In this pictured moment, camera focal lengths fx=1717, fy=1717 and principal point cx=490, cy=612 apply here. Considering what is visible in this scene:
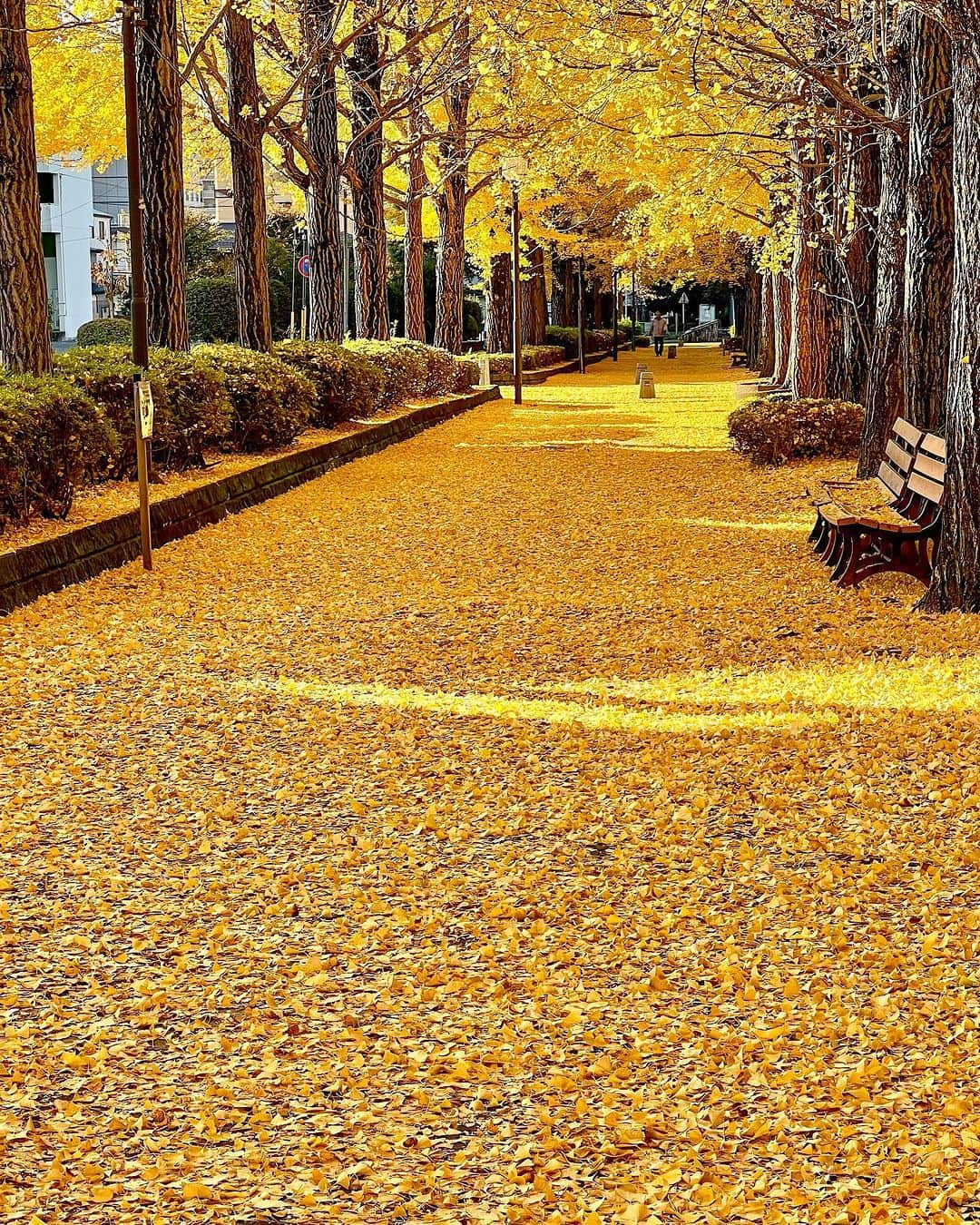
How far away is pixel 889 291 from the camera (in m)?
15.5

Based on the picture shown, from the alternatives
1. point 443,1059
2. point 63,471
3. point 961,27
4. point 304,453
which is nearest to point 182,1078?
point 443,1059

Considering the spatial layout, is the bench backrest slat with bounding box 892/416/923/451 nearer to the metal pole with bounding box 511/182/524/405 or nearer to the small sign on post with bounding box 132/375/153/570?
the small sign on post with bounding box 132/375/153/570

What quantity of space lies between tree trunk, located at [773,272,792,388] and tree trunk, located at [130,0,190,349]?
17.9 meters

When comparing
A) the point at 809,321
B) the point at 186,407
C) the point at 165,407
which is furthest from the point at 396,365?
the point at 165,407

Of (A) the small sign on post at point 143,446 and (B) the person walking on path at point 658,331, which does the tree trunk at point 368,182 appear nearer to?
(A) the small sign on post at point 143,446

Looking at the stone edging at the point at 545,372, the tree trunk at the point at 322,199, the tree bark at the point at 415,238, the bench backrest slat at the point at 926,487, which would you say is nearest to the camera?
the bench backrest slat at the point at 926,487

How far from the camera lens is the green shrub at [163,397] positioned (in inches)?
574

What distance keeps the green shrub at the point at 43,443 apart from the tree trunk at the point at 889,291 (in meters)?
6.93

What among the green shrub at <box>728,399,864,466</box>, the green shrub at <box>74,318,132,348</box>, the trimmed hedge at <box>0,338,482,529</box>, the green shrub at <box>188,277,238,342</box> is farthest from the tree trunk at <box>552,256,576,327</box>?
the green shrub at <box>728,399,864,466</box>

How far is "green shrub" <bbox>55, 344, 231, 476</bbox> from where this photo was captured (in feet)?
47.9

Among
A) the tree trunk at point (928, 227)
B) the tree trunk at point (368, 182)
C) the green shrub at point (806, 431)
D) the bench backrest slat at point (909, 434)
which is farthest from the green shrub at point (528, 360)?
the bench backrest slat at point (909, 434)

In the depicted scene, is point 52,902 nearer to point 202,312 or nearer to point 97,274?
point 202,312

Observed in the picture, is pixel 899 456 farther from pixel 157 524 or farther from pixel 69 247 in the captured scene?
pixel 69 247

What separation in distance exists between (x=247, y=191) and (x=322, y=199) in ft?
13.5
